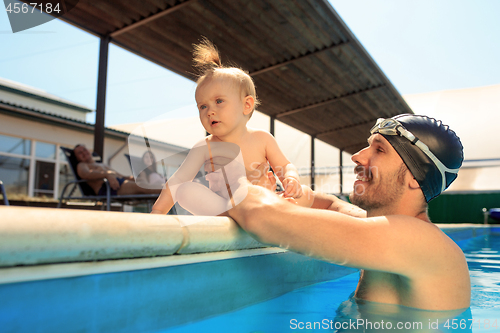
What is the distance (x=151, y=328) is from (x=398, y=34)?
24.5 meters

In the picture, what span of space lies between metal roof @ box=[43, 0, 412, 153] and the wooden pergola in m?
0.02

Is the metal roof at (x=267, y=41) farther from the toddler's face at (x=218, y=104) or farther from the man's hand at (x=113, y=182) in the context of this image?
the toddler's face at (x=218, y=104)

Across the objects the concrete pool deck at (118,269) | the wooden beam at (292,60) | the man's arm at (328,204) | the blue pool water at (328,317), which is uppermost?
the wooden beam at (292,60)

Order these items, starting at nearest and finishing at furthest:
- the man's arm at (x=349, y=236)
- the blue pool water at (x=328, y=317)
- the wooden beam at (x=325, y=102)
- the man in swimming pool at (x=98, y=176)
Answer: the man's arm at (x=349, y=236), the blue pool water at (x=328, y=317), the man in swimming pool at (x=98, y=176), the wooden beam at (x=325, y=102)

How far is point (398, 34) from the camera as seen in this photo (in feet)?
71.2

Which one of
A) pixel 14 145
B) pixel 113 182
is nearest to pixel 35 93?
pixel 14 145

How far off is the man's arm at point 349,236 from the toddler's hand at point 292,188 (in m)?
0.36

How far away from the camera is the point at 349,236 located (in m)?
1.04

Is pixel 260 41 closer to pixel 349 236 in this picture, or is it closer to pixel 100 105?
pixel 100 105

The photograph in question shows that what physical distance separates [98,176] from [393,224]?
4563 millimetres

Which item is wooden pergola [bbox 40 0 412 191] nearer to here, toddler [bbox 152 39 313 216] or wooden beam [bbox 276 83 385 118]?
wooden beam [bbox 276 83 385 118]

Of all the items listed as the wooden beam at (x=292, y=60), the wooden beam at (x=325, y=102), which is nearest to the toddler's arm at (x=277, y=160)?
the wooden beam at (x=292, y=60)

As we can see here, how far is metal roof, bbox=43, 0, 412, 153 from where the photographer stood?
5.31 metres

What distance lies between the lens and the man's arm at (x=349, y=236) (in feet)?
3.42
